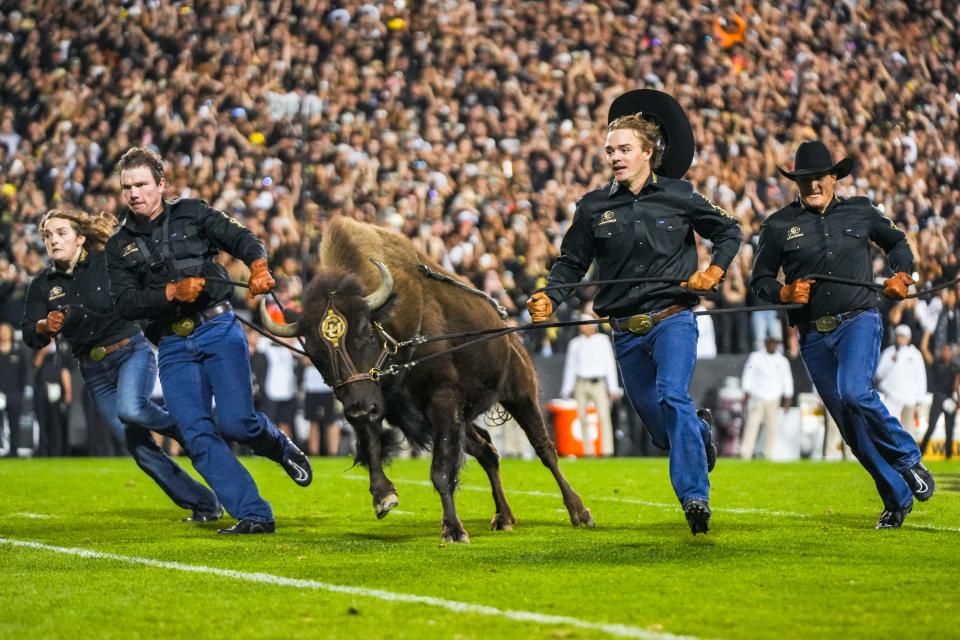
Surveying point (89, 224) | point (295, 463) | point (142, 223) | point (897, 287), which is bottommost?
point (295, 463)

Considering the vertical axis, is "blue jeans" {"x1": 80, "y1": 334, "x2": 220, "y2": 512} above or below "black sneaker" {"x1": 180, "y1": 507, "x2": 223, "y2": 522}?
above

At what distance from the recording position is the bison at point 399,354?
864cm

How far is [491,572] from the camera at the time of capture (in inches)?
Answer: 281

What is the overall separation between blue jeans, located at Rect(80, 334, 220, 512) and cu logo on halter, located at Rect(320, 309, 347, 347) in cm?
219

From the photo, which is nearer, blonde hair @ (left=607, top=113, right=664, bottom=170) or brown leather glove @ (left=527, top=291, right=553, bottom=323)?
brown leather glove @ (left=527, top=291, right=553, bottom=323)

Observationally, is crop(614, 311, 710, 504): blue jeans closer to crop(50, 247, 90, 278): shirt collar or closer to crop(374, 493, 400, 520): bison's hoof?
crop(374, 493, 400, 520): bison's hoof

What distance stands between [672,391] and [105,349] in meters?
→ 4.43

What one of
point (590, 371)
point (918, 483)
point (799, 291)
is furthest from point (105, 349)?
point (590, 371)

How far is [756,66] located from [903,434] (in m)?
18.7

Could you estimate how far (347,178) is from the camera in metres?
23.0

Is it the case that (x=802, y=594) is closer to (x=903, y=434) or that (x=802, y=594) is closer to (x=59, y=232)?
(x=903, y=434)

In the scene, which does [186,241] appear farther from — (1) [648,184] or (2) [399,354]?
(1) [648,184]

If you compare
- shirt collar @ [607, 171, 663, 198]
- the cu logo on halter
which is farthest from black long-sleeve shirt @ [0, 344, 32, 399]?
shirt collar @ [607, 171, 663, 198]

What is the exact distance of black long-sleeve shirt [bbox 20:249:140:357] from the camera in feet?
34.6
